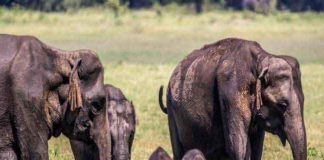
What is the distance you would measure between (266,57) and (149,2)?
6121cm

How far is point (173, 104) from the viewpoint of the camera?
14.2m

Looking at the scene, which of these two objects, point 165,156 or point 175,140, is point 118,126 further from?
point 165,156

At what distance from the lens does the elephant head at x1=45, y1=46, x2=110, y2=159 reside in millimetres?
10656

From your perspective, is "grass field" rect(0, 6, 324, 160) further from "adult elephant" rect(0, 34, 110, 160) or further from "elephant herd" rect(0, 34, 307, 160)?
"adult elephant" rect(0, 34, 110, 160)

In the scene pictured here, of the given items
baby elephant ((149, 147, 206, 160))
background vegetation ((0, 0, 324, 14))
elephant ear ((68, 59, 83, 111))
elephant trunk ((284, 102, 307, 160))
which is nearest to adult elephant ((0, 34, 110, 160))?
elephant ear ((68, 59, 83, 111))

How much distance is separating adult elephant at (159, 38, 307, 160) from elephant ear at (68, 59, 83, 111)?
7.89ft

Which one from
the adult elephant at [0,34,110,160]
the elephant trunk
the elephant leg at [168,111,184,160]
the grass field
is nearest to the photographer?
the adult elephant at [0,34,110,160]

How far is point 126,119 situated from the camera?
43.7ft

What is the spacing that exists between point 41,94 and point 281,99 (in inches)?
116

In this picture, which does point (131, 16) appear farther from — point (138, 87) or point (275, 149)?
point (275, 149)

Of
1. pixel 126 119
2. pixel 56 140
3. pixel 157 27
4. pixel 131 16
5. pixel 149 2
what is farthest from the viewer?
pixel 149 2

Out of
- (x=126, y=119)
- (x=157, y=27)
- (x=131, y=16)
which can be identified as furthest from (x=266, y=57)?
(x=131, y=16)

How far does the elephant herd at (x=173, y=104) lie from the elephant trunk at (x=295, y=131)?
1 centimetres

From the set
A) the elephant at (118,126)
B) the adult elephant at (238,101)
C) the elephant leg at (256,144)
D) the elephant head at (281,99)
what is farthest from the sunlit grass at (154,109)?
the elephant head at (281,99)
